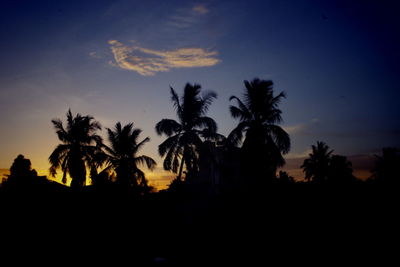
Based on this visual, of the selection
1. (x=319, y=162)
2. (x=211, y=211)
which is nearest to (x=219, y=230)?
(x=211, y=211)

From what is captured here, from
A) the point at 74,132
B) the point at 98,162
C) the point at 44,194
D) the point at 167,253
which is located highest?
the point at 74,132

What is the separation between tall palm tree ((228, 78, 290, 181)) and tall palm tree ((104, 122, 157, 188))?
30.8ft

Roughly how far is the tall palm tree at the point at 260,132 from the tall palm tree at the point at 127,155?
939cm

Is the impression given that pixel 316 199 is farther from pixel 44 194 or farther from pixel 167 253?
pixel 44 194

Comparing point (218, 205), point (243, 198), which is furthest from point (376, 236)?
point (218, 205)

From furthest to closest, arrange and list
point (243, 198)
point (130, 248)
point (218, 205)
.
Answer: point (218, 205)
point (243, 198)
point (130, 248)

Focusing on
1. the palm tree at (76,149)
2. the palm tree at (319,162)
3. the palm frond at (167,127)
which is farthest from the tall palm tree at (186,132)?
the palm tree at (319,162)

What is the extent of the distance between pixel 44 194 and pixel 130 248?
374 cm

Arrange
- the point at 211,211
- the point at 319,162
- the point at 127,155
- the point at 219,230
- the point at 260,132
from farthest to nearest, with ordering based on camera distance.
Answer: the point at 319,162, the point at 127,155, the point at 260,132, the point at 211,211, the point at 219,230

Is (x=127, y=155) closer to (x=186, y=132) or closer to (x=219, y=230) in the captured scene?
(x=186, y=132)

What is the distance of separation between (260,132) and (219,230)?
9.78 meters

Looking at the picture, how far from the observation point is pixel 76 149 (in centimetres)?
2119

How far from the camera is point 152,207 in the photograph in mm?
11414

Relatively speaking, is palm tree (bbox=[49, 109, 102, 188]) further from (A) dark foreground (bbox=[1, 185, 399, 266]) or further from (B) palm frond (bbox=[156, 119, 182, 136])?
(A) dark foreground (bbox=[1, 185, 399, 266])
